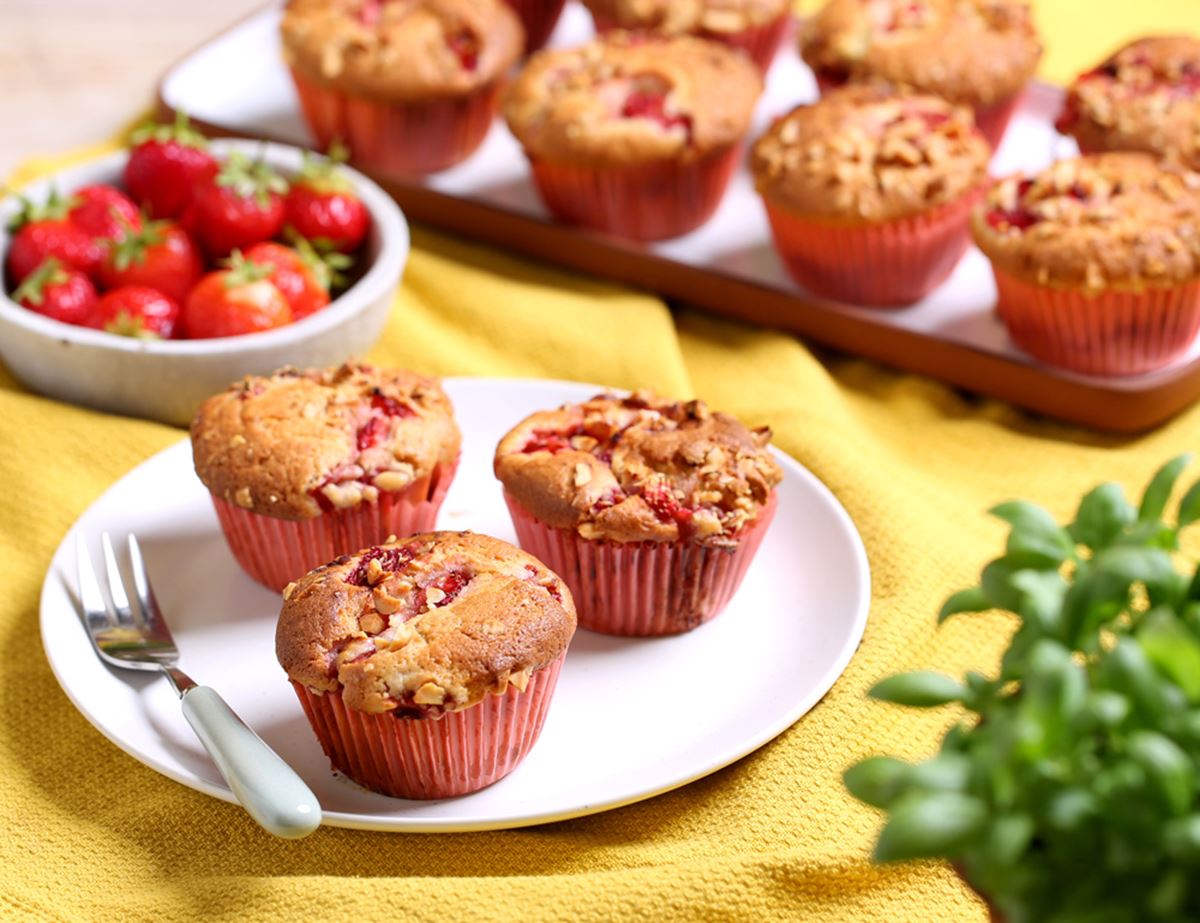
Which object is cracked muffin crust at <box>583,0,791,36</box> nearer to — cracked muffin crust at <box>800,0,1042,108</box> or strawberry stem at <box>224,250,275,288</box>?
cracked muffin crust at <box>800,0,1042,108</box>

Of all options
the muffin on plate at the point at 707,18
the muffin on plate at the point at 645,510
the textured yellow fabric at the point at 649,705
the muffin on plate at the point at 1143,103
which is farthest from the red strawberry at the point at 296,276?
the muffin on plate at the point at 1143,103

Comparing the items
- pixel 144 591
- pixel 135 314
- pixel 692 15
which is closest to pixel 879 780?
pixel 144 591

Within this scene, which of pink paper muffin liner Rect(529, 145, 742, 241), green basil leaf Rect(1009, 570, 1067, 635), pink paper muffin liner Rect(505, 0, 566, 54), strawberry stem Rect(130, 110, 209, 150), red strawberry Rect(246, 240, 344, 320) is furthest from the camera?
pink paper muffin liner Rect(505, 0, 566, 54)

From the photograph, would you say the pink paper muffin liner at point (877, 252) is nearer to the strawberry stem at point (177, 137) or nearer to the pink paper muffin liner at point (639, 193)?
the pink paper muffin liner at point (639, 193)

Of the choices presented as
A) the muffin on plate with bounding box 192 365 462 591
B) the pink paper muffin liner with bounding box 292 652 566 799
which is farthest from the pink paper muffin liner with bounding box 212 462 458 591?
the pink paper muffin liner with bounding box 292 652 566 799

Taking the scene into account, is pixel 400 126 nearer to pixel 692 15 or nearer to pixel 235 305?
pixel 692 15

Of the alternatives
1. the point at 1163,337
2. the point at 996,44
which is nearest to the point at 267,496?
the point at 1163,337

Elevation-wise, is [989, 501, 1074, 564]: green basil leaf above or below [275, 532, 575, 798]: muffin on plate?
above
